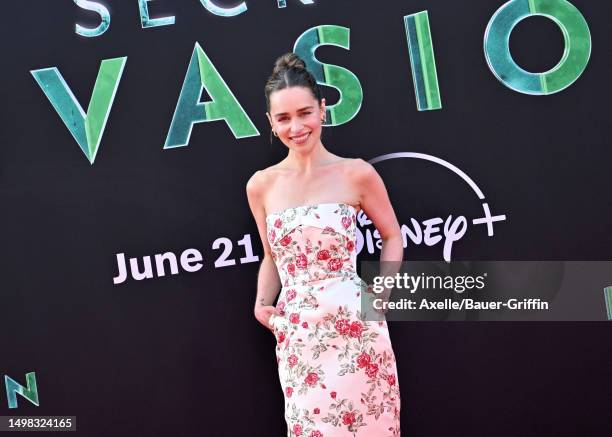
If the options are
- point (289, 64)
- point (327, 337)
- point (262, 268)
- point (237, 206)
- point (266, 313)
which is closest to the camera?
point (327, 337)

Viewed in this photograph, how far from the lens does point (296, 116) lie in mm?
2635

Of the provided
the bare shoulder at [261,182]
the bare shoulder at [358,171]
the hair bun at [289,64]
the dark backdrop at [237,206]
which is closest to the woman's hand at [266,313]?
the bare shoulder at [261,182]

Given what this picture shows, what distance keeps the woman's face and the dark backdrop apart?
0.80m

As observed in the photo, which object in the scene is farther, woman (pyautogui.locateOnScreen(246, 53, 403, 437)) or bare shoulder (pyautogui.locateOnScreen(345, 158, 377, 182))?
bare shoulder (pyautogui.locateOnScreen(345, 158, 377, 182))

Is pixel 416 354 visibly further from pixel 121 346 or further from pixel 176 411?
pixel 121 346

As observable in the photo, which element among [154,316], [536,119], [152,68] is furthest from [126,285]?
[536,119]

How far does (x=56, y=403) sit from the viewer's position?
3584mm

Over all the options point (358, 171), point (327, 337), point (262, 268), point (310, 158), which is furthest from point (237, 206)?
point (327, 337)

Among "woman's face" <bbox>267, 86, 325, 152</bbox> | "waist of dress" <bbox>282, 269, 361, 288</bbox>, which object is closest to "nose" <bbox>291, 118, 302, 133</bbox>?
"woman's face" <bbox>267, 86, 325, 152</bbox>

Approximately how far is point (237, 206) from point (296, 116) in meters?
0.96

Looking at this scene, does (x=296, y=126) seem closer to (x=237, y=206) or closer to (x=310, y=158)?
(x=310, y=158)

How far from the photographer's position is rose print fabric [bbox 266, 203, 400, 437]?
2525mm

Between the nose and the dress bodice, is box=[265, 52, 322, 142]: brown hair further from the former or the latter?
the dress bodice

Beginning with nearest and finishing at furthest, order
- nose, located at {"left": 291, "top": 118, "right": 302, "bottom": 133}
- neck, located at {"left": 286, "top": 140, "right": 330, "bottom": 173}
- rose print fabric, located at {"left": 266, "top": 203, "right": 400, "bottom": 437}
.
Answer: rose print fabric, located at {"left": 266, "top": 203, "right": 400, "bottom": 437}, nose, located at {"left": 291, "top": 118, "right": 302, "bottom": 133}, neck, located at {"left": 286, "top": 140, "right": 330, "bottom": 173}
